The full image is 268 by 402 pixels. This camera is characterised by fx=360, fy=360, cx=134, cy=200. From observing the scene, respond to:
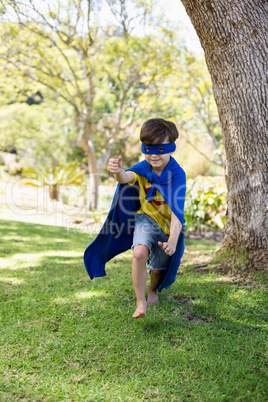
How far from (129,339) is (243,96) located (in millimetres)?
2275

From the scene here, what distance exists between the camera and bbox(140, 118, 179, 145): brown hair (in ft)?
8.66

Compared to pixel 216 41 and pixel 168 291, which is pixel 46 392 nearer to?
pixel 168 291

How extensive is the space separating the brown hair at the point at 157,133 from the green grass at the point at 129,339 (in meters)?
1.33

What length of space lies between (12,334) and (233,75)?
9.16 ft

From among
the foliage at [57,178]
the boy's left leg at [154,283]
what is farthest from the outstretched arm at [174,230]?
the foliage at [57,178]

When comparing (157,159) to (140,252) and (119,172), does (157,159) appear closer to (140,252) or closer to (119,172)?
(119,172)

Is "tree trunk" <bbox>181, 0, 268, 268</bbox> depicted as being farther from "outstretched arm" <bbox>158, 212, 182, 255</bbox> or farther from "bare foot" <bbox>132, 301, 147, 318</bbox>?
"bare foot" <bbox>132, 301, 147, 318</bbox>

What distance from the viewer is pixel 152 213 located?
2.80 meters

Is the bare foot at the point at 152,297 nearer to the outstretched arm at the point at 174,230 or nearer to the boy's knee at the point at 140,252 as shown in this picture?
the boy's knee at the point at 140,252

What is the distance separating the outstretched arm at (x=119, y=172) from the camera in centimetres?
245

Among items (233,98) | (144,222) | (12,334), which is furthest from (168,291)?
(233,98)

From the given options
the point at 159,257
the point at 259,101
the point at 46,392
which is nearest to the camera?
the point at 46,392

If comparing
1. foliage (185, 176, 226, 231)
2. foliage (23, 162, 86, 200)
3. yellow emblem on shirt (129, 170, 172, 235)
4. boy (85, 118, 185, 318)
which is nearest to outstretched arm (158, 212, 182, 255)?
boy (85, 118, 185, 318)

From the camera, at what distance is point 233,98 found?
328 centimetres
